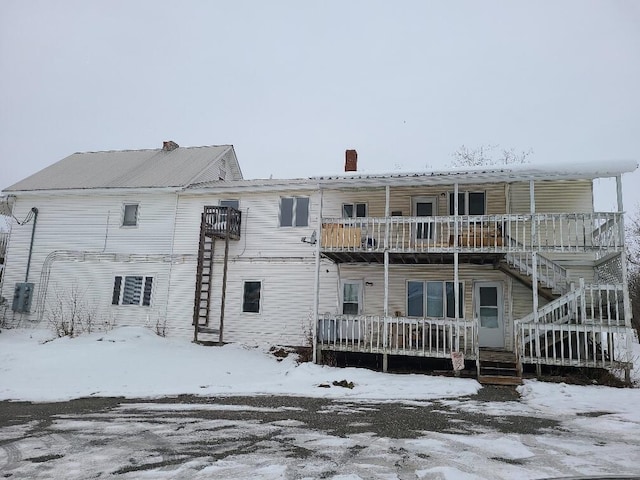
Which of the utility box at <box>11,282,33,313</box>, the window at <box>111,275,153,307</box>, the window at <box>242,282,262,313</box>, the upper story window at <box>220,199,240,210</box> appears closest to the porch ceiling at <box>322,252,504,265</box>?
the window at <box>242,282,262,313</box>

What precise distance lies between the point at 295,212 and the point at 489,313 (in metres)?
7.85

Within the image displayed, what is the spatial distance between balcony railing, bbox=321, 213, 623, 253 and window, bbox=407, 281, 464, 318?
69.8 inches

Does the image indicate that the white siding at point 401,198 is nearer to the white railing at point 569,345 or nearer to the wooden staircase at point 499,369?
the white railing at point 569,345

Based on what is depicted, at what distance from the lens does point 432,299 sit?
629 inches

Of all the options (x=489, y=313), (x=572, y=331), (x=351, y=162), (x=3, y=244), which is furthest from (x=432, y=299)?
(x=3, y=244)

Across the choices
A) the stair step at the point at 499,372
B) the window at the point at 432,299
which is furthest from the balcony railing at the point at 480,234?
the stair step at the point at 499,372

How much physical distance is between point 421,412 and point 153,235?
46.3 ft

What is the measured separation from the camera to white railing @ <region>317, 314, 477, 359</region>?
12734 mm

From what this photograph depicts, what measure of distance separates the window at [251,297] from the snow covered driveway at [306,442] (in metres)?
8.38

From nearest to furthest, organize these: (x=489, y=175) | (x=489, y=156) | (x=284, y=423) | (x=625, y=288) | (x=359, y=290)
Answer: (x=284, y=423), (x=625, y=288), (x=489, y=175), (x=359, y=290), (x=489, y=156)

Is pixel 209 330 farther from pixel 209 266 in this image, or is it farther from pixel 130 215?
pixel 130 215

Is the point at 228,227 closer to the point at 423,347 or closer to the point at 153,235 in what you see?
the point at 153,235

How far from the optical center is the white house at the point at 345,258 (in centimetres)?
1267

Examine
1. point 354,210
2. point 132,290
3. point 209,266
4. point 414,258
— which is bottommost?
point 132,290
